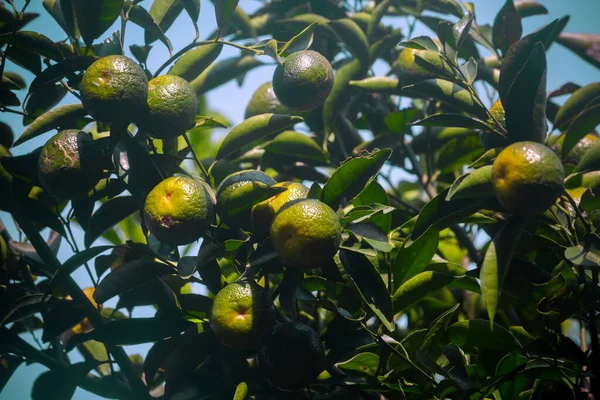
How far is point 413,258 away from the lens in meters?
1.47

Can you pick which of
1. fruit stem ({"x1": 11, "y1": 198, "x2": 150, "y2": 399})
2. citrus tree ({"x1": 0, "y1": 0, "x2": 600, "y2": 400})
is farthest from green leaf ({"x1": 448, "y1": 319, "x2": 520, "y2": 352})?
fruit stem ({"x1": 11, "y1": 198, "x2": 150, "y2": 399})

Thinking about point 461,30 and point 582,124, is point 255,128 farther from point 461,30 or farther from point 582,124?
point 582,124

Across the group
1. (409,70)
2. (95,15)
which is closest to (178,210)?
(95,15)

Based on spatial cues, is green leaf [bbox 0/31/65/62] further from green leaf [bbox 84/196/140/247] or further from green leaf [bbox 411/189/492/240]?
green leaf [bbox 411/189/492/240]

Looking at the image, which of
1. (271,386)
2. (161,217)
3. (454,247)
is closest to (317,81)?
(161,217)

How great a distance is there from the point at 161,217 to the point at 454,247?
5.44ft

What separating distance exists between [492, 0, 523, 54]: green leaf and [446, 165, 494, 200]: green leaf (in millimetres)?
852

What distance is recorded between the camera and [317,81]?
1.65 metres

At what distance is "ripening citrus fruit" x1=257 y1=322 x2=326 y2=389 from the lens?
1.30 m

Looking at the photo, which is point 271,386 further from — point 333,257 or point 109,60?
point 109,60

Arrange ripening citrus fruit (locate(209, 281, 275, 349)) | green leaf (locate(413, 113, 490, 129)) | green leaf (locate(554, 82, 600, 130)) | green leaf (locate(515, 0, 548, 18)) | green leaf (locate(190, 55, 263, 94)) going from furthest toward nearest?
green leaf (locate(515, 0, 548, 18))
green leaf (locate(190, 55, 263, 94))
green leaf (locate(554, 82, 600, 130))
green leaf (locate(413, 113, 490, 129))
ripening citrus fruit (locate(209, 281, 275, 349))

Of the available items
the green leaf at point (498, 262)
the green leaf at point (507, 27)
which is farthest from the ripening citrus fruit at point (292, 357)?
the green leaf at point (507, 27)

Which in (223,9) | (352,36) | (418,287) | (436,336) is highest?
(223,9)

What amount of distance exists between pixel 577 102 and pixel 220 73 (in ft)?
3.92
